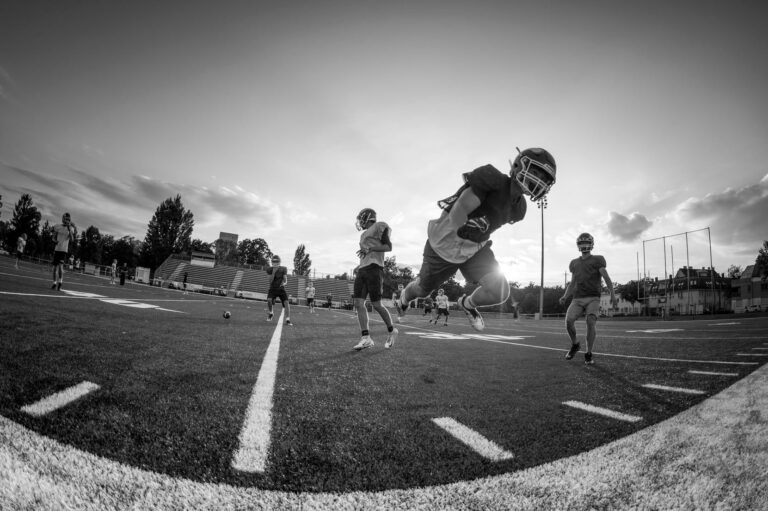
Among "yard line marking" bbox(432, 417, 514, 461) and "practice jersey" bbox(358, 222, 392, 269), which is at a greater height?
"practice jersey" bbox(358, 222, 392, 269)

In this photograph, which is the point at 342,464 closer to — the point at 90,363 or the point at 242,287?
the point at 90,363

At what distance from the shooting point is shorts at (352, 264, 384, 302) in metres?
6.35

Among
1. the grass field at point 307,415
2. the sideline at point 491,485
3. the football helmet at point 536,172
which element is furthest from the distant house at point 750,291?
the sideline at point 491,485

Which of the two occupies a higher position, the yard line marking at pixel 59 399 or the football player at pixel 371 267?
the football player at pixel 371 267

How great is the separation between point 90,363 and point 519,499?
331 cm

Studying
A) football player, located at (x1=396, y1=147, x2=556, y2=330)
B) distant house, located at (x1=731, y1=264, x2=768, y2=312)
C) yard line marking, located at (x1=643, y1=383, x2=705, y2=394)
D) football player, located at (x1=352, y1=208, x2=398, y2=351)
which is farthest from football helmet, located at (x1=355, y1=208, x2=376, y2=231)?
distant house, located at (x1=731, y1=264, x2=768, y2=312)

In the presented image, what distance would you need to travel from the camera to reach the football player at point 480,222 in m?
3.77

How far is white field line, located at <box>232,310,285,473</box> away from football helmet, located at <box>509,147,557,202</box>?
3.30 m

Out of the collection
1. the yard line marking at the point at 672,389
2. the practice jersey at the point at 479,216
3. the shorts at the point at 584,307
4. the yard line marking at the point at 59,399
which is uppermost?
the practice jersey at the point at 479,216

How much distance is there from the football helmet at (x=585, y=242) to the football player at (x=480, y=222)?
2.68 metres

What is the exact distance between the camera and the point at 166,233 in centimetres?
7275

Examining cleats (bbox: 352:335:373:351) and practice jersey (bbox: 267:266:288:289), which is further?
practice jersey (bbox: 267:266:288:289)

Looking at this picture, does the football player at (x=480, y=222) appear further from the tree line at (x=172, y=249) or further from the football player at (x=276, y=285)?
the tree line at (x=172, y=249)

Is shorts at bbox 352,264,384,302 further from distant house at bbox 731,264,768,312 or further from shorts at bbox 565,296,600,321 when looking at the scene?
distant house at bbox 731,264,768,312
